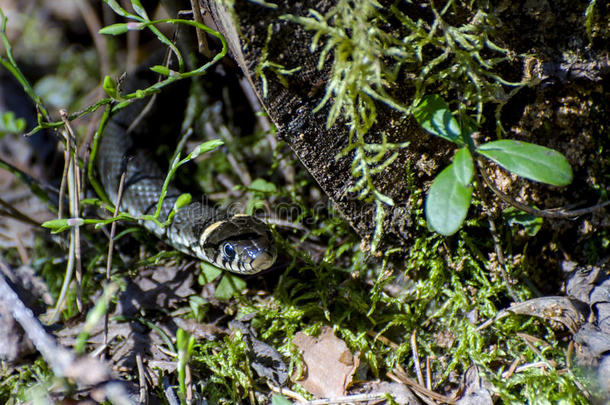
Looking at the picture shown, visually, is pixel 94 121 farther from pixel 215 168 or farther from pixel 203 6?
pixel 203 6

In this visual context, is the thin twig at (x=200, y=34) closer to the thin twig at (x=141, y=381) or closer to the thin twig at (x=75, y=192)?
the thin twig at (x=75, y=192)

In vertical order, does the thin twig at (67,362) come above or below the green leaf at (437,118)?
below

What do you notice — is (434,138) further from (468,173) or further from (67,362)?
(67,362)

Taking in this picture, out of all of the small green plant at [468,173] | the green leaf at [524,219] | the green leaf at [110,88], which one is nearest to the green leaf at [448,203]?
the small green plant at [468,173]

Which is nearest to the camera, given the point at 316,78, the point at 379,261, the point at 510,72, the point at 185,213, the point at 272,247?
the point at 316,78

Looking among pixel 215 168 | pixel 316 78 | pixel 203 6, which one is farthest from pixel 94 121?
pixel 316 78

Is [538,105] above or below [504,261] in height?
above

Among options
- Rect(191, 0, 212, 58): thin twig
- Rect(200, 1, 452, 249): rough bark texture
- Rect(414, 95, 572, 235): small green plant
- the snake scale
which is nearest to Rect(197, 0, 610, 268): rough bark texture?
Rect(200, 1, 452, 249): rough bark texture
